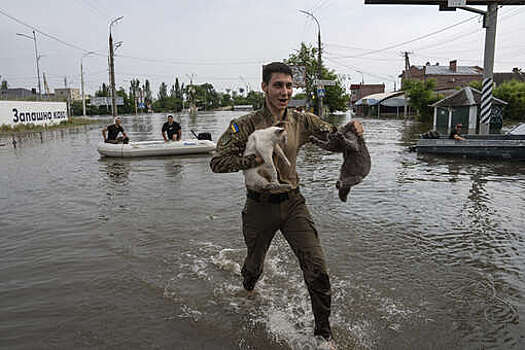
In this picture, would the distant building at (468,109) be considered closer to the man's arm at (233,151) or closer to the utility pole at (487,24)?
the utility pole at (487,24)

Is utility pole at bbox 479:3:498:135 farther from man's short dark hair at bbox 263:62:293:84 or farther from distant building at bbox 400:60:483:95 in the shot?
distant building at bbox 400:60:483:95

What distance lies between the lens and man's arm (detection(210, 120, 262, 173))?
314 cm

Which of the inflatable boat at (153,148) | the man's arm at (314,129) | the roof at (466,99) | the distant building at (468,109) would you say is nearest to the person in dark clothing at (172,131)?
the inflatable boat at (153,148)

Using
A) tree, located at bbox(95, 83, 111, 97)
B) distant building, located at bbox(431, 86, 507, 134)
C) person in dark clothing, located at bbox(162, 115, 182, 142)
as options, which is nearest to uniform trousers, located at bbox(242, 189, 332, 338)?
person in dark clothing, located at bbox(162, 115, 182, 142)

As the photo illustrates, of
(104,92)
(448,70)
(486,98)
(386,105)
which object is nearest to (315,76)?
(386,105)

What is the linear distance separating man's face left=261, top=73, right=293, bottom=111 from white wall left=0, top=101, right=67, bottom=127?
→ 1296 inches

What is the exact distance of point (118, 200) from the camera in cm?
881

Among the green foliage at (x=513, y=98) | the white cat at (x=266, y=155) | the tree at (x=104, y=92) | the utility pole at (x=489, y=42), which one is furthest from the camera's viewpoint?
the tree at (x=104, y=92)

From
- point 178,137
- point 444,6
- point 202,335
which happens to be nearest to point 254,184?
point 202,335

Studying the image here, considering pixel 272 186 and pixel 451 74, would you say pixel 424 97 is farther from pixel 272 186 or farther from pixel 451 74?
pixel 272 186

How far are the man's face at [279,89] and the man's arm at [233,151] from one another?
0.94ft

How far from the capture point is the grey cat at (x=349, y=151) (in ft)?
A: 11.1

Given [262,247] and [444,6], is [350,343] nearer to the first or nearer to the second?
[262,247]

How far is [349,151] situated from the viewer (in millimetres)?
3492
